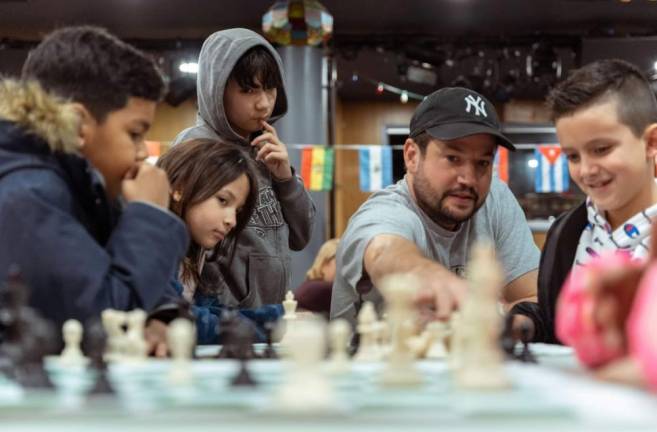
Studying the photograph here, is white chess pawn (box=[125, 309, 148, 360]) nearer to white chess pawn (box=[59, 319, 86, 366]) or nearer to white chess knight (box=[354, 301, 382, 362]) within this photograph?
white chess pawn (box=[59, 319, 86, 366])

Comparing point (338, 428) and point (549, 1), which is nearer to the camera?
point (338, 428)

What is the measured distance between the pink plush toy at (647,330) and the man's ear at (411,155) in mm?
1394

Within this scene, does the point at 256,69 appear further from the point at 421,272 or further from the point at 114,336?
the point at 114,336

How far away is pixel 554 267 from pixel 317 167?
213 inches

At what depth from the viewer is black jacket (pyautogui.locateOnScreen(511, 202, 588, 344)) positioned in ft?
5.98

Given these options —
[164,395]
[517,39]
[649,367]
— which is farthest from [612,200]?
[517,39]

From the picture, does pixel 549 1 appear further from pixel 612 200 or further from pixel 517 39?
pixel 612 200

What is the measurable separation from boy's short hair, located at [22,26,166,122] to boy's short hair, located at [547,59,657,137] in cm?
73

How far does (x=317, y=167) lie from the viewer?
7188 mm

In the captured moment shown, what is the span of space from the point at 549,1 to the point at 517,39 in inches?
28.1

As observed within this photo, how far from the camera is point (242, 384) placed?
90 centimetres

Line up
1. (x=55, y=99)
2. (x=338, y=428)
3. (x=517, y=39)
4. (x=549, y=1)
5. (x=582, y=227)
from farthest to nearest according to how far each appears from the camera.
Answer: (x=517, y=39)
(x=549, y=1)
(x=582, y=227)
(x=55, y=99)
(x=338, y=428)

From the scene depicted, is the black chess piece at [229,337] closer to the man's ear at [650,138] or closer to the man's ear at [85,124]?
the man's ear at [85,124]

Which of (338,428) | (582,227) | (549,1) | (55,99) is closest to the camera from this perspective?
(338,428)
